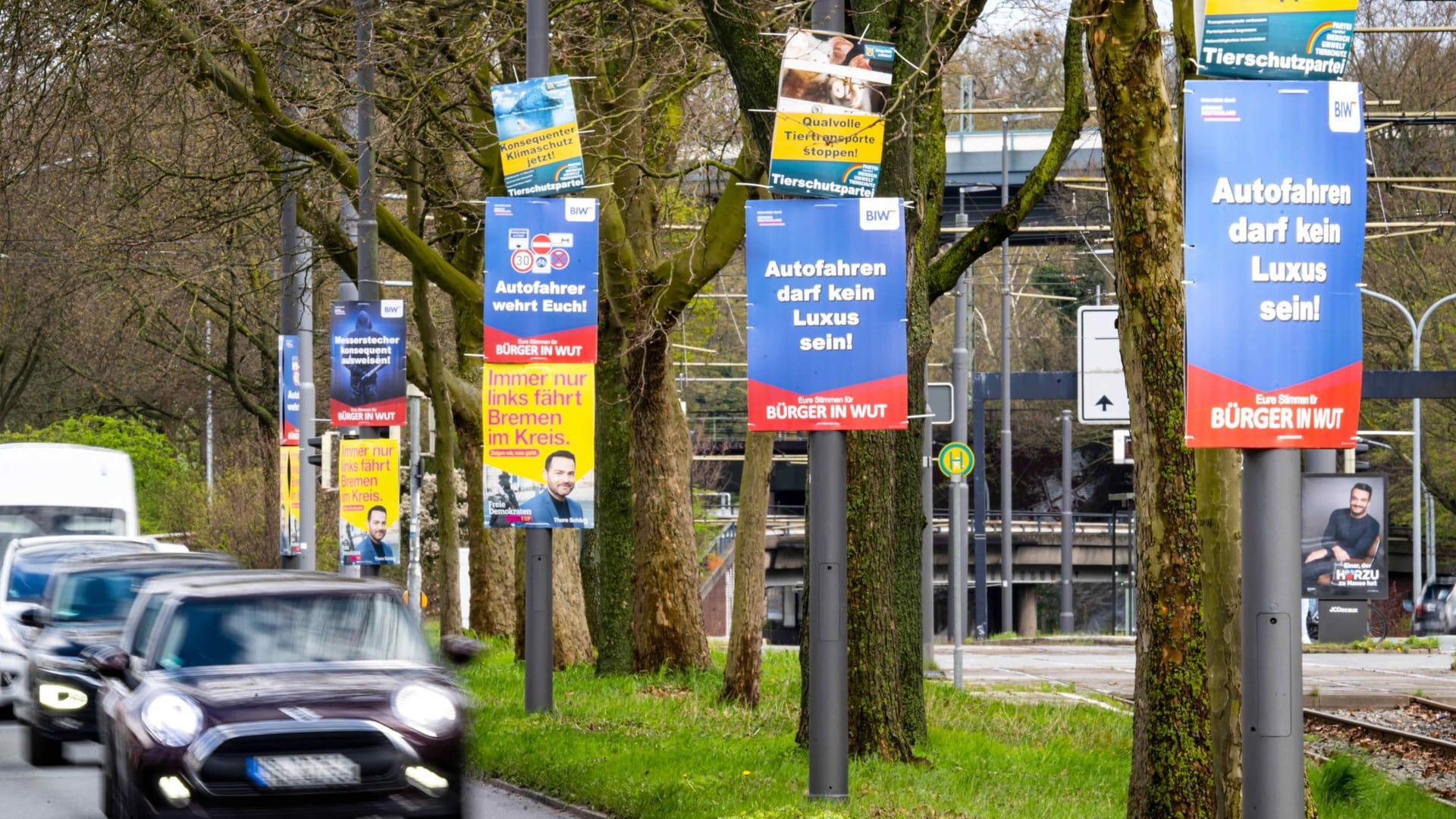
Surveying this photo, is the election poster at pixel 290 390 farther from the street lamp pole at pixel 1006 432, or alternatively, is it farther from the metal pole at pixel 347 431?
the street lamp pole at pixel 1006 432

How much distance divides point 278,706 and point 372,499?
39.2 feet

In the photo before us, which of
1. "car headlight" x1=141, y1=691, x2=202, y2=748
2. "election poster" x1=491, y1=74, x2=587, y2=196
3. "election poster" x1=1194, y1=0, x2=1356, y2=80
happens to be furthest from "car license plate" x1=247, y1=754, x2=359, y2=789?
"election poster" x1=491, y1=74, x2=587, y2=196

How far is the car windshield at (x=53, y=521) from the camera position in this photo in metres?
26.7

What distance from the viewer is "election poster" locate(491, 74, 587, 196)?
1531cm

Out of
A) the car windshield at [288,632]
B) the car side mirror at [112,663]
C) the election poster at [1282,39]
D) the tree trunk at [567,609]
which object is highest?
the election poster at [1282,39]

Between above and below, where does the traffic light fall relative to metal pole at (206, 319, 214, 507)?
below

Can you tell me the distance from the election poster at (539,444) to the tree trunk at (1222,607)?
21.9ft

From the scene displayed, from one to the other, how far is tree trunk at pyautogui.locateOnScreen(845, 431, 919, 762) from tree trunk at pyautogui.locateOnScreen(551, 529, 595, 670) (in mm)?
9697

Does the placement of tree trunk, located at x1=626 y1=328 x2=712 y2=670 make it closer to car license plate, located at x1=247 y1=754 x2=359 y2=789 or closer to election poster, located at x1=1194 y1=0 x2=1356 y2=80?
car license plate, located at x1=247 y1=754 x2=359 y2=789

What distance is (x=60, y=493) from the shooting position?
26953 mm

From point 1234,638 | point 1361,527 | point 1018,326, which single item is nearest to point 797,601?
point 1018,326

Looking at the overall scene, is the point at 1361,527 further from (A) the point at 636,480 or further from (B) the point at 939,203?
(B) the point at 939,203

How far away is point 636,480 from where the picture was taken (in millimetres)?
20016

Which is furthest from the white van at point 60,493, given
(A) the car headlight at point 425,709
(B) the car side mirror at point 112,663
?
(A) the car headlight at point 425,709
